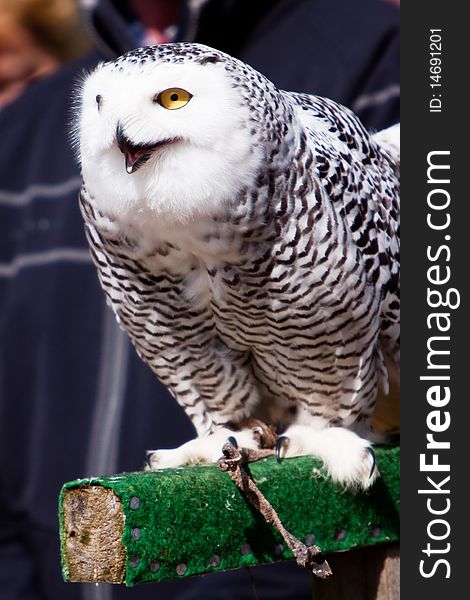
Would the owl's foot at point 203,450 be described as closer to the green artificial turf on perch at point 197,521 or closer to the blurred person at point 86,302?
the green artificial turf on perch at point 197,521

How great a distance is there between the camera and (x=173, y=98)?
133 cm

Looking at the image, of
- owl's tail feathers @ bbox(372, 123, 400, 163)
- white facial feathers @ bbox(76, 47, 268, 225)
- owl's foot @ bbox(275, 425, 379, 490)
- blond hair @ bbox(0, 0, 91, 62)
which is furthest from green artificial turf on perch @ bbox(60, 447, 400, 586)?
blond hair @ bbox(0, 0, 91, 62)

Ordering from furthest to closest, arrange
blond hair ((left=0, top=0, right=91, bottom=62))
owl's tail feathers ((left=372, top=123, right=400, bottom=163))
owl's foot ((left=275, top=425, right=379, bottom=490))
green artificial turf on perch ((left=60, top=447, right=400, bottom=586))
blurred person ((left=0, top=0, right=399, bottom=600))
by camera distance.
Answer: blond hair ((left=0, top=0, right=91, bottom=62)) → blurred person ((left=0, top=0, right=399, bottom=600)) → owl's tail feathers ((left=372, top=123, right=400, bottom=163)) → owl's foot ((left=275, top=425, right=379, bottom=490)) → green artificial turf on perch ((left=60, top=447, right=400, bottom=586))

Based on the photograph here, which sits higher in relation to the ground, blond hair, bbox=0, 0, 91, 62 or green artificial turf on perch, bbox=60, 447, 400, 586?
blond hair, bbox=0, 0, 91, 62

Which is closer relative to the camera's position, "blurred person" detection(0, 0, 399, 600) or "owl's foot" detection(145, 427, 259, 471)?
"owl's foot" detection(145, 427, 259, 471)

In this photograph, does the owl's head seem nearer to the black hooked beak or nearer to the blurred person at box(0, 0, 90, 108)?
the black hooked beak

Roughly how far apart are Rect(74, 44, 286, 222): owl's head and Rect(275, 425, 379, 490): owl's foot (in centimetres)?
45

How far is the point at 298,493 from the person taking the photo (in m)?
1.53

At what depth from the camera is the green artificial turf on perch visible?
4.17 feet

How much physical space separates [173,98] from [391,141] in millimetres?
685

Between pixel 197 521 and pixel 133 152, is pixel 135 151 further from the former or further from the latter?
pixel 197 521

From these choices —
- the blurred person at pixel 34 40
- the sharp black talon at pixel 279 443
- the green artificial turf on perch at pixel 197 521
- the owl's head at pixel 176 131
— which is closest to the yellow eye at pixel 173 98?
the owl's head at pixel 176 131

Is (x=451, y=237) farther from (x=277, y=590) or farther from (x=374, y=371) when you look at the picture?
(x=277, y=590)

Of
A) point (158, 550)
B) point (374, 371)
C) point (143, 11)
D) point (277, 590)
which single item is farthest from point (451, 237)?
point (143, 11)
